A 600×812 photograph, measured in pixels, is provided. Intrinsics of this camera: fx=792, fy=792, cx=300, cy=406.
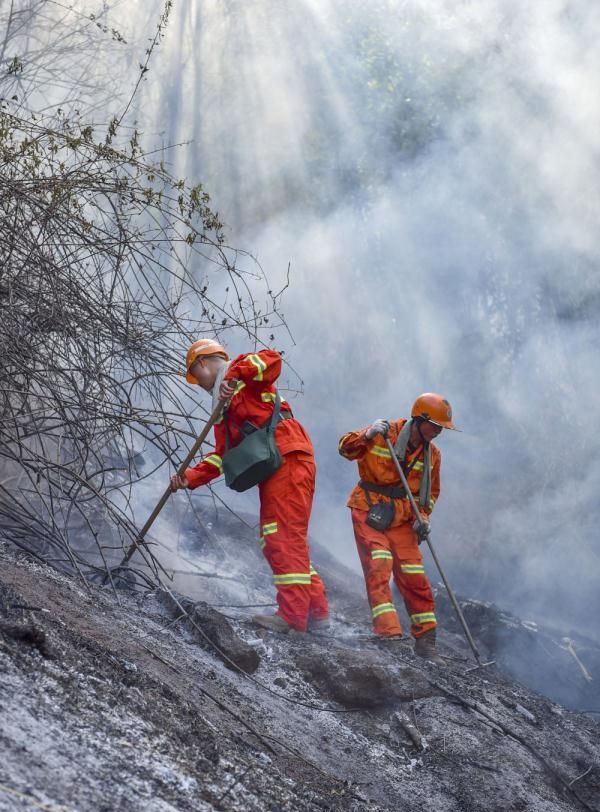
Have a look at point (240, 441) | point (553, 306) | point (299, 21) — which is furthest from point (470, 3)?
point (240, 441)

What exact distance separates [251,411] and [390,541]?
131 cm

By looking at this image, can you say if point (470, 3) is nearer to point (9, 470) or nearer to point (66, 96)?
point (66, 96)

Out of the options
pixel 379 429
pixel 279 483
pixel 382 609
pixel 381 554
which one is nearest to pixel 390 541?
pixel 381 554

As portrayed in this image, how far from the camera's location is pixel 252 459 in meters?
4.19

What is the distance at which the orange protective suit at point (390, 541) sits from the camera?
15.5 ft

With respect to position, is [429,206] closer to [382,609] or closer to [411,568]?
[411,568]

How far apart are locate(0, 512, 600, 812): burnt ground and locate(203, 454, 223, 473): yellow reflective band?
30.3 inches

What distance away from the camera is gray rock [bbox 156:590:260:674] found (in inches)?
137

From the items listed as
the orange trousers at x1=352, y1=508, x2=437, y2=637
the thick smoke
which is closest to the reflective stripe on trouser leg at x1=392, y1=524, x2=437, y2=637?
the orange trousers at x1=352, y1=508, x2=437, y2=637

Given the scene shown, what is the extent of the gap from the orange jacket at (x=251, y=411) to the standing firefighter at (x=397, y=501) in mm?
569

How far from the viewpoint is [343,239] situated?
12328mm

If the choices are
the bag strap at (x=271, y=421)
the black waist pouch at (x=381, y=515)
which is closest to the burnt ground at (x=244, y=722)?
the black waist pouch at (x=381, y=515)

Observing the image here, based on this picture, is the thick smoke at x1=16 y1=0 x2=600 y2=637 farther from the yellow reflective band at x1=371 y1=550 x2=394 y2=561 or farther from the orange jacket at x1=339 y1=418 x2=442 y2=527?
the yellow reflective band at x1=371 y1=550 x2=394 y2=561

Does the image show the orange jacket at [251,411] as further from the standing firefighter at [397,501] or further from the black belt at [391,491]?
the black belt at [391,491]
